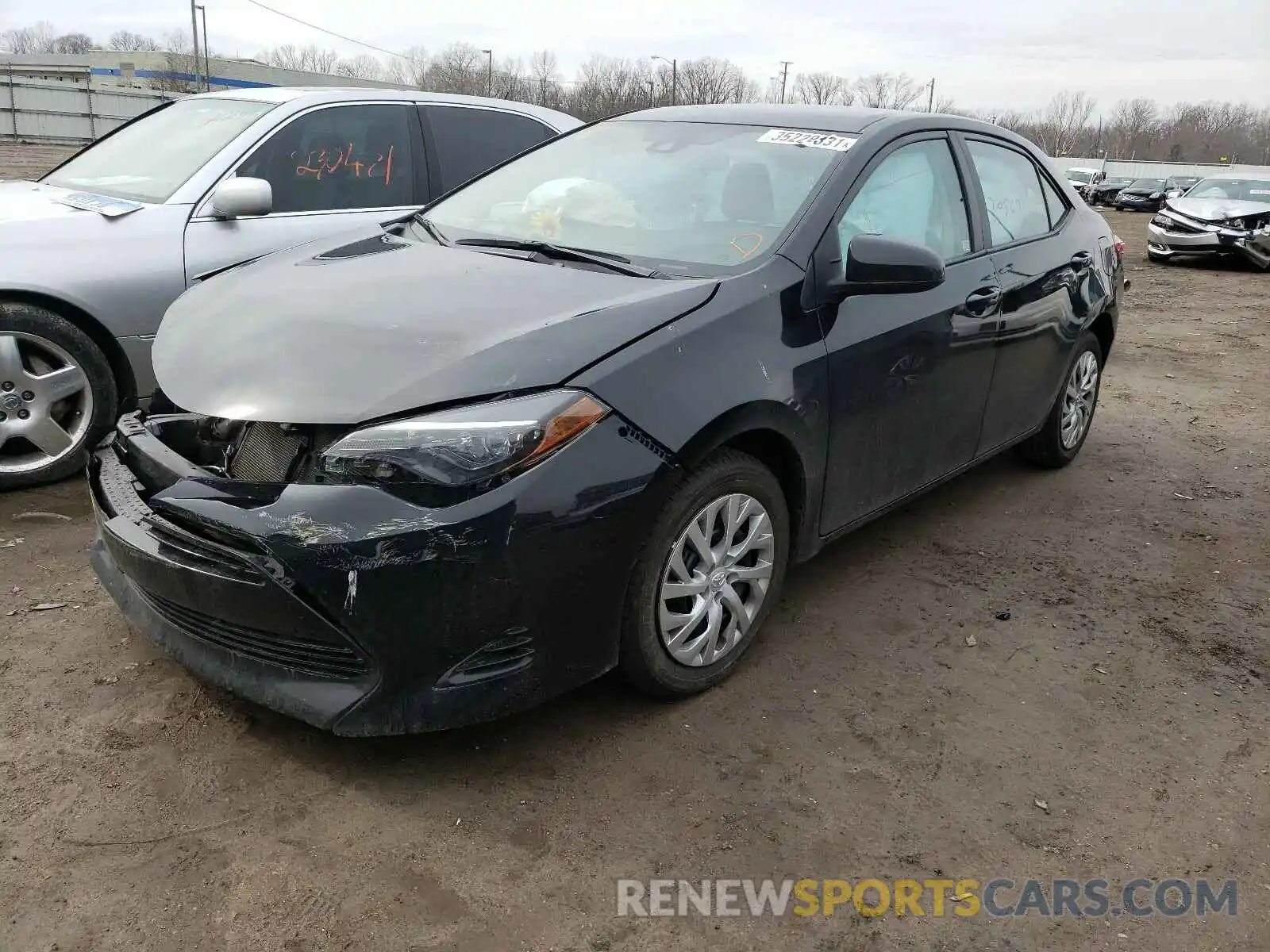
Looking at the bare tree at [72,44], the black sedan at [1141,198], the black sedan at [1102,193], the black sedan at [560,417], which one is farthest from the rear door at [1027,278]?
the bare tree at [72,44]

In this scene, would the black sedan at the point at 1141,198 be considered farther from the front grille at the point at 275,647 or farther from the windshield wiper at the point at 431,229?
the front grille at the point at 275,647

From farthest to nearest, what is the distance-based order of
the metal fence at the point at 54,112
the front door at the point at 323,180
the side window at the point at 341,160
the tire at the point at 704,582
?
the metal fence at the point at 54,112
the side window at the point at 341,160
the front door at the point at 323,180
the tire at the point at 704,582

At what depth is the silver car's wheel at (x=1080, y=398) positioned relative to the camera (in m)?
4.87

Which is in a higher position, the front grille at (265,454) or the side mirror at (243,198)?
the side mirror at (243,198)

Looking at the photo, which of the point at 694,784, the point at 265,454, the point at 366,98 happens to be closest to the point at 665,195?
the point at 265,454

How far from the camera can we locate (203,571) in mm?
2279

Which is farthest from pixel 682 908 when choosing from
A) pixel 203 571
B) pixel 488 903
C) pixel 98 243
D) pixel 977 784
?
pixel 98 243

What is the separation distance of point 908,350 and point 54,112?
1288 inches

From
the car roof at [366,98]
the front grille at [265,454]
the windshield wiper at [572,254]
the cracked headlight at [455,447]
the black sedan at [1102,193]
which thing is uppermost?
the car roof at [366,98]

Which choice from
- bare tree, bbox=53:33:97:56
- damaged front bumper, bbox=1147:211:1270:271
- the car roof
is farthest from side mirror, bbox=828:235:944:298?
bare tree, bbox=53:33:97:56

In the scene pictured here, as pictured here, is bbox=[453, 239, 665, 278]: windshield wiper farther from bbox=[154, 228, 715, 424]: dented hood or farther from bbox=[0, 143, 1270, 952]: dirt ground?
bbox=[0, 143, 1270, 952]: dirt ground

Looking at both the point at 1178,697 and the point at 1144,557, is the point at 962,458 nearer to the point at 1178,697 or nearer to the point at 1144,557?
the point at 1144,557

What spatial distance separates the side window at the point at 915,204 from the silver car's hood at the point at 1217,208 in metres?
14.9

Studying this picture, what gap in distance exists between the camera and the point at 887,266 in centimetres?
292
